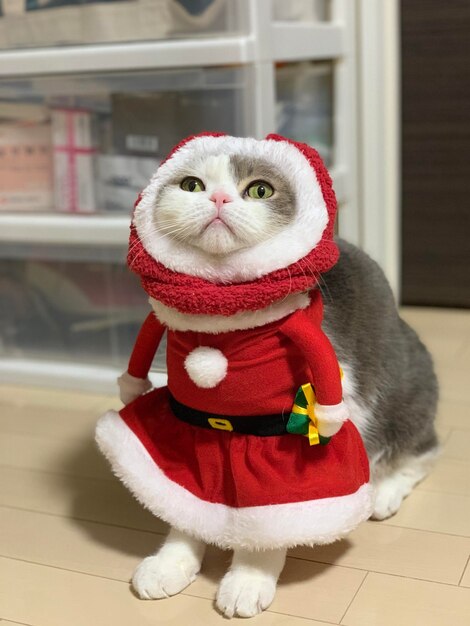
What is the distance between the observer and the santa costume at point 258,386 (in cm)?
91

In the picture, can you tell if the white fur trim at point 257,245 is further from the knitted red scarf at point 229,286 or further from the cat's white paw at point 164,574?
the cat's white paw at point 164,574

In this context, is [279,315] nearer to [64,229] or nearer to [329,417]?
[329,417]

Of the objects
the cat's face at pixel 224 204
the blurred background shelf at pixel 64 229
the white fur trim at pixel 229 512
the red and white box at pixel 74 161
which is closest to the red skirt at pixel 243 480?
the white fur trim at pixel 229 512

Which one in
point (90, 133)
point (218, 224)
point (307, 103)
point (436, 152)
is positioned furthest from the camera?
point (436, 152)

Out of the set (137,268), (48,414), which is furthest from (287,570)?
(48,414)

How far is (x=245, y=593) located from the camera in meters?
0.93

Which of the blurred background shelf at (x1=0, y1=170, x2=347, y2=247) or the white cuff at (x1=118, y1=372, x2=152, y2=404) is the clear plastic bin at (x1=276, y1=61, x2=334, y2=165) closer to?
the blurred background shelf at (x1=0, y1=170, x2=347, y2=247)

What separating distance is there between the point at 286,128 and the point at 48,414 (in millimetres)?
689

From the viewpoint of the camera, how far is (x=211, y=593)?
98 centimetres

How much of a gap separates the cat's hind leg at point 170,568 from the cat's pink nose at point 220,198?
0.39 metres

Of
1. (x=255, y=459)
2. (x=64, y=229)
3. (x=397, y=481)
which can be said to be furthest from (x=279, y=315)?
(x=64, y=229)

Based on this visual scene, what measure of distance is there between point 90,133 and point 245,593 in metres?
0.93

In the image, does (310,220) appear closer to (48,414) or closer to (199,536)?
(199,536)

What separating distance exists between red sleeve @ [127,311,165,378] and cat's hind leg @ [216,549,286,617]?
10.3 inches
